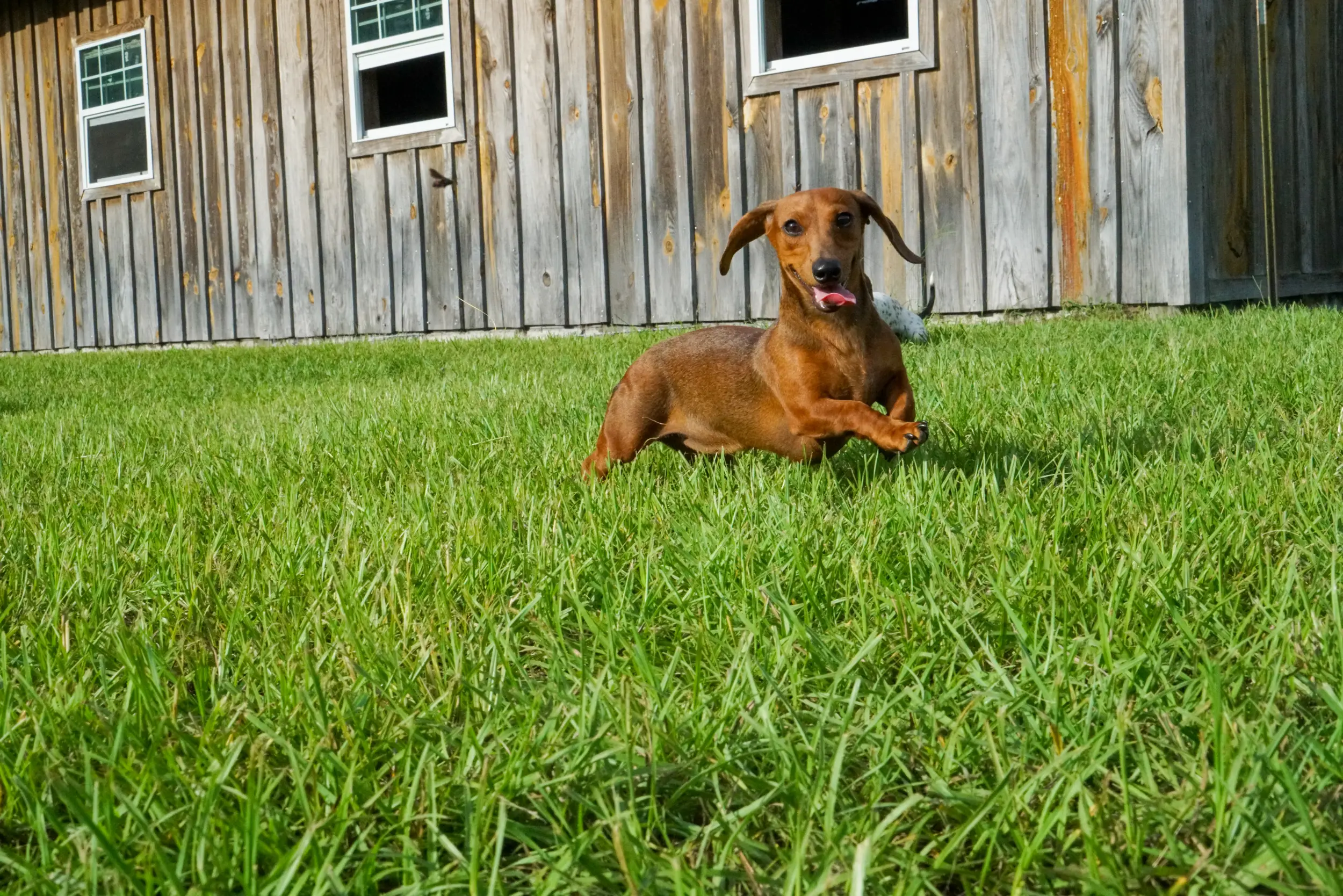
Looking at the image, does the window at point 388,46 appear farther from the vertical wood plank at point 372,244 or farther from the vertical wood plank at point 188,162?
the vertical wood plank at point 188,162

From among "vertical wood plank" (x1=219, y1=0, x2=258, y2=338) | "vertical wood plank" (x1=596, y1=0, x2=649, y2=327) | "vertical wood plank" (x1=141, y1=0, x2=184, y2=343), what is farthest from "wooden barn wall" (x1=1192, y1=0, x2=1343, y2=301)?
"vertical wood plank" (x1=141, y1=0, x2=184, y2=343)

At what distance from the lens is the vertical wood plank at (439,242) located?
9578 millimetres

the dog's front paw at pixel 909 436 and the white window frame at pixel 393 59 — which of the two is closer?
the dog's front paw at pixel 909 436

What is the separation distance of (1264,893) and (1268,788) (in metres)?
0.10

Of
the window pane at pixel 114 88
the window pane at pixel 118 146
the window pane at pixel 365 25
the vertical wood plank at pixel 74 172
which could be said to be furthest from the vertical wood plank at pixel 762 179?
the vertical wood plank at pixel 74 172

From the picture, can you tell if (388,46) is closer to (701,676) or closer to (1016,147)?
(1016,147)

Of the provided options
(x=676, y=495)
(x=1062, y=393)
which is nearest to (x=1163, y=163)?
(x=1062, y=393)

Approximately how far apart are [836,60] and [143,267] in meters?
6.84

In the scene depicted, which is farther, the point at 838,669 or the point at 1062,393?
the point at 1062,393

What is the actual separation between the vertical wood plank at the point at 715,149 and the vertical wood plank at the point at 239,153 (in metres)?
4.25

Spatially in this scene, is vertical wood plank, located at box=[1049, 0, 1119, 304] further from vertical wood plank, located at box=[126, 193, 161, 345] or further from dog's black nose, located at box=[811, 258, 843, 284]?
vertical wood plank, located at box=[126, 193, 161, 345]

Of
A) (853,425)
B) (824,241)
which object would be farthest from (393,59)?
(853,425)

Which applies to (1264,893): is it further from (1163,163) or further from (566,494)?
(1163,163)

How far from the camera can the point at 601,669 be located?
1688mm
